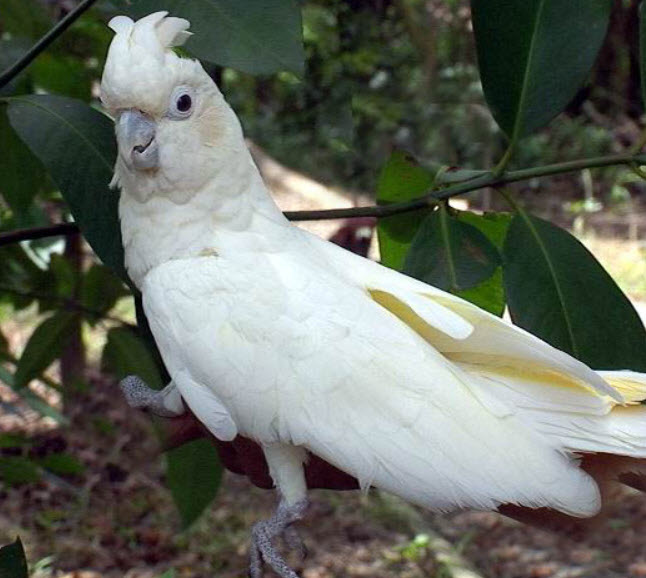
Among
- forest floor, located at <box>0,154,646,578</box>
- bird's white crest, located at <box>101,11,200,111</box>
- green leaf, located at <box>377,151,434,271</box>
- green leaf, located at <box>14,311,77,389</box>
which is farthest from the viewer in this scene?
forest floor, located at <box>0,154,646,578</box>

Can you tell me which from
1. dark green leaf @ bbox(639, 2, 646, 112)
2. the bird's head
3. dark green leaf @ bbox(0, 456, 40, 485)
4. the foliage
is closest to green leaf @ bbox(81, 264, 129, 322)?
the foliage

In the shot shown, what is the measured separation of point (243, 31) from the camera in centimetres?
84

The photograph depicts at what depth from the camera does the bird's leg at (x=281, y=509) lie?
84 centimetres

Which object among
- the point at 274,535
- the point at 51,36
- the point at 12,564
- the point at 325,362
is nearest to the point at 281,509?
the point at 274,535

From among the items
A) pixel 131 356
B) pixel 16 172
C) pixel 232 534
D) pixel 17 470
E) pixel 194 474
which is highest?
pixel 16 172

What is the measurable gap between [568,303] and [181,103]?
404mm

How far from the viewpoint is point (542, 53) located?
946 mm

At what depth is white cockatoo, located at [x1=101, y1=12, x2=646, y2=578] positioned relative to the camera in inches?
31.7

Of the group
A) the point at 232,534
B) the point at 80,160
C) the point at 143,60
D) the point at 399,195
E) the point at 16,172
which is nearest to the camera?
the point at 143,60

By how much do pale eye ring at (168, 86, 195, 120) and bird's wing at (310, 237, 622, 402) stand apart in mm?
188

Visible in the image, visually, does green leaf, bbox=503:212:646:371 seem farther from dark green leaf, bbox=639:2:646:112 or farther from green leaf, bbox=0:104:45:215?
green leaf, bbox=0:104:45:215

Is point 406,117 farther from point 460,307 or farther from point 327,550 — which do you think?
point 460,307

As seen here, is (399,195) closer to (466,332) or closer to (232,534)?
(466,332)

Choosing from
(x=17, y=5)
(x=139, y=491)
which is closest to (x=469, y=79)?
(x=139, y=491)
